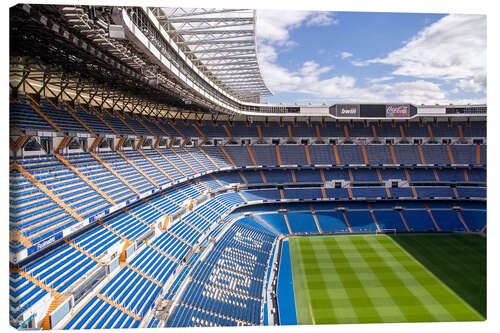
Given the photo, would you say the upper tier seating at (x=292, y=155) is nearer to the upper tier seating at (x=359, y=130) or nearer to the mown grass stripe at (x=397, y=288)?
the upper tier seating at (x=359, y=130)

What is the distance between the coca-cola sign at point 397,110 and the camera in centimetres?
2402

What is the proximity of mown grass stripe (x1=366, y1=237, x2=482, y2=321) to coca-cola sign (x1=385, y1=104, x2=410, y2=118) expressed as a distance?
1346 cm

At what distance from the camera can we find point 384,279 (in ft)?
44.3

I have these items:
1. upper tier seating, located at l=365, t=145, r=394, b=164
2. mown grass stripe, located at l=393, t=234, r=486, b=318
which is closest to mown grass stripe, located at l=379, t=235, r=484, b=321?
mown grass stripe, located at l=393, t=234, r=486, b=318

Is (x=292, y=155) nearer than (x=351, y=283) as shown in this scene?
No

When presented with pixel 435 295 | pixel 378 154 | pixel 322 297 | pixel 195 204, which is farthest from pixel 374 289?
pixel 378 154

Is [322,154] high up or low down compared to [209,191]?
up

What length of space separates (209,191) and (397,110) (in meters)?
18.6

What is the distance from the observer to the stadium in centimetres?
700

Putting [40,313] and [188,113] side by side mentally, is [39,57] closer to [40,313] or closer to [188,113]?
[40,313]

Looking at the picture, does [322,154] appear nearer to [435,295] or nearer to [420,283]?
[420,283]

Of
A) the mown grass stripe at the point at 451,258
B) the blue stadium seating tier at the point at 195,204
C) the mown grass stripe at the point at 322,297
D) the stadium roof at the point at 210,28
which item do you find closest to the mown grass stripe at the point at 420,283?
the mown grass stripe at the point at 451,258

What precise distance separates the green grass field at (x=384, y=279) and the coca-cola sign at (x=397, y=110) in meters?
11.0

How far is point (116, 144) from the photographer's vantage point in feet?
43.3
